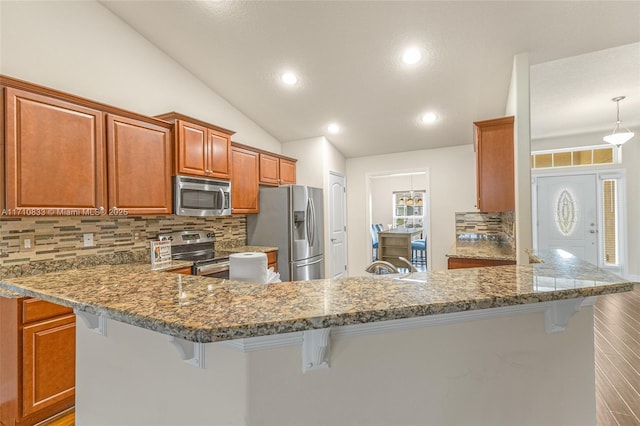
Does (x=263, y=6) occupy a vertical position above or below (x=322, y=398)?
above

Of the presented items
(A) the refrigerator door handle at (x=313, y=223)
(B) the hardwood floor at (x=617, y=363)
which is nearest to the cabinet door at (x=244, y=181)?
(A) the refrigerator door handle at (x=313, y=223)

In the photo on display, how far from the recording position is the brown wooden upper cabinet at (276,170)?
3930 millimetres

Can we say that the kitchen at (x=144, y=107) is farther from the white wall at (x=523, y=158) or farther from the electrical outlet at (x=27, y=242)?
the white wall at (x=523, y=158)

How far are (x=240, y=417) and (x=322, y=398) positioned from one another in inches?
9.8

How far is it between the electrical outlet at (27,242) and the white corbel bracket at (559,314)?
9.86 feet

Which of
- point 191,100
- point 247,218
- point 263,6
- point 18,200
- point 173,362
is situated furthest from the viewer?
point 247,218

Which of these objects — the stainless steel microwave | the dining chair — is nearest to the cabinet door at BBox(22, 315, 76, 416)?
the stainless steel microwave

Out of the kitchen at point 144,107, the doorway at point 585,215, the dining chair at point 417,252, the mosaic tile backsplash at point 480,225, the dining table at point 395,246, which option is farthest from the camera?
the dining chair at point 417,252

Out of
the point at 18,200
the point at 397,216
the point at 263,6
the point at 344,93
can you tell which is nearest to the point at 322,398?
the point at 18,200

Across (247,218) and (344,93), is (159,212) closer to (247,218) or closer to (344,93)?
(247,218)

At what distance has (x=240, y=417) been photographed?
0.87 meters

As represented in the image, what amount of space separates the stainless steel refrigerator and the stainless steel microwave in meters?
0.67

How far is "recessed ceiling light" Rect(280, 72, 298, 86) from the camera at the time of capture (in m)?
3.14

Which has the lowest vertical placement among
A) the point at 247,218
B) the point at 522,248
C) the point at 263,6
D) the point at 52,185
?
the point at 522,248
